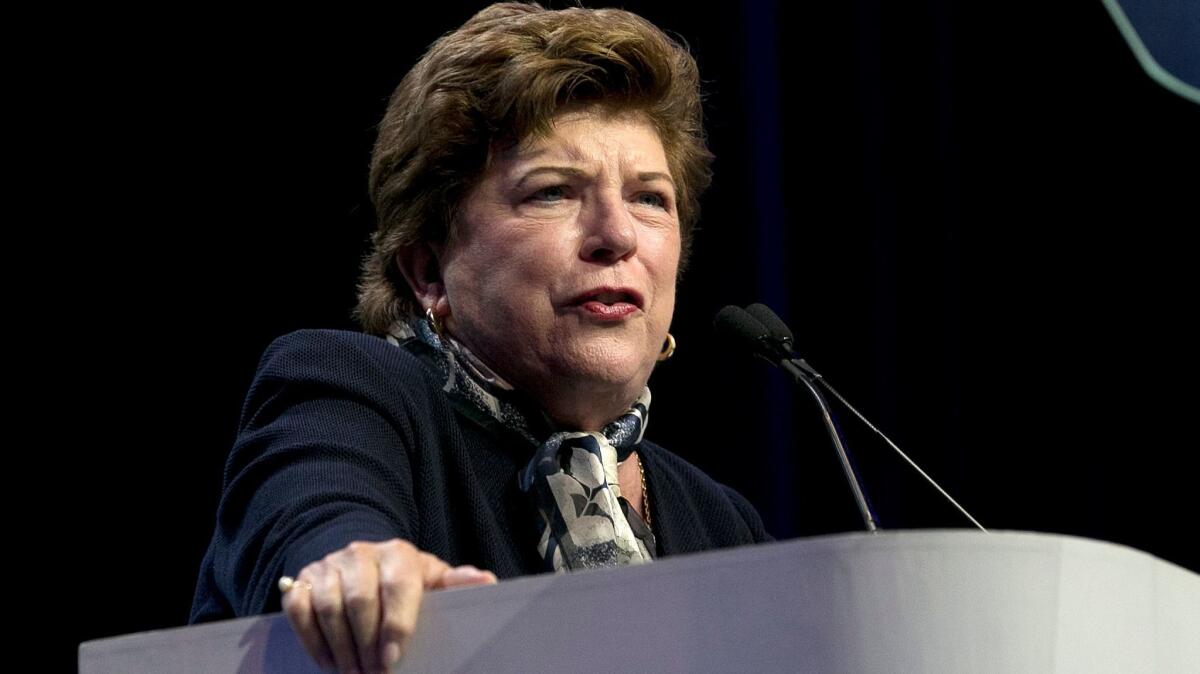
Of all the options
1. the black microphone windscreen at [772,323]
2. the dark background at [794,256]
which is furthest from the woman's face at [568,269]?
the dark background at [794,256]

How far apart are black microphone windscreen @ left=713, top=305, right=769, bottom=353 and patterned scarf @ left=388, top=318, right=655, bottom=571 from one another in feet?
0.55

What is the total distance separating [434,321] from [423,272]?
0.09 metres

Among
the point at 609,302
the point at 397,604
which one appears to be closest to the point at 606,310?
the point at 609,302

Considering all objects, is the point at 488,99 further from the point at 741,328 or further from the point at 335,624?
the point at 335,624

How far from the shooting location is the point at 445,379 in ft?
5.33

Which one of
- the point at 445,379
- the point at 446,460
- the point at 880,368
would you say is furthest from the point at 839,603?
the point at 880,368

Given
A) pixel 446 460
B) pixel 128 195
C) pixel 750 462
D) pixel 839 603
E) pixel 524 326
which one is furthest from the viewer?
pixel 750 462

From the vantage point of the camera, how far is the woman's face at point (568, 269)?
1636 millimetres

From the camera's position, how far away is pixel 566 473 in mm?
1582

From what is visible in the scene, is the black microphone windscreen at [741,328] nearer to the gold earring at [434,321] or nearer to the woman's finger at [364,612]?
the gold earring at [434,321]

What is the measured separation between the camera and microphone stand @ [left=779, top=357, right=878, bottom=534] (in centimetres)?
156

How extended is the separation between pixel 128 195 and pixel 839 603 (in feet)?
6.46

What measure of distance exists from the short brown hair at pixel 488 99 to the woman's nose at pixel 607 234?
0.41ft

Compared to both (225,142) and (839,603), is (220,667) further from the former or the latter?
(225,142)
